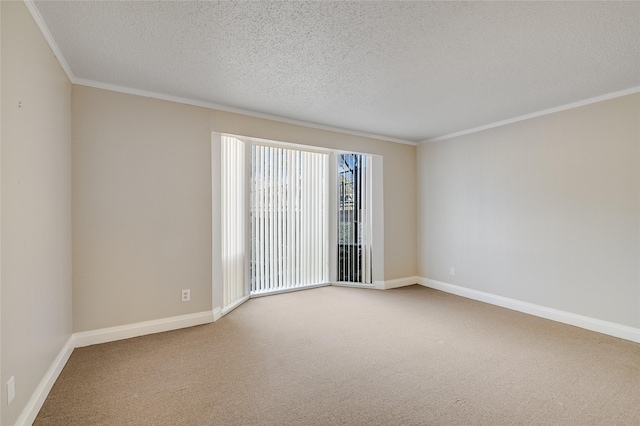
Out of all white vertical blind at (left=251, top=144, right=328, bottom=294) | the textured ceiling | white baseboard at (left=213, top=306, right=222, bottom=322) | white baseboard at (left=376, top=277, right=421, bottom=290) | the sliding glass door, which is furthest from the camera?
the sliding glass door

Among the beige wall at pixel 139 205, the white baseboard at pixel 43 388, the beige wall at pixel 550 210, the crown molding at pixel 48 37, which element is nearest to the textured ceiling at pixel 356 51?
the crown molding at pixel 48 37

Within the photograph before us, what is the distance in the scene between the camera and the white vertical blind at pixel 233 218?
153 inches

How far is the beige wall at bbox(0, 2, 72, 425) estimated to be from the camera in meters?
1.58

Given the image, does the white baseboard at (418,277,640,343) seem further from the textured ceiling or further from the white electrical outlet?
the white electrical outlet

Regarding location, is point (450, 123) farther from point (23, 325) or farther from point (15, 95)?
point (23, 325)

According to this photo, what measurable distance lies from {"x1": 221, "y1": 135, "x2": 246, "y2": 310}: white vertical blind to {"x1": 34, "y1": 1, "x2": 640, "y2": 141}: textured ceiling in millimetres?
791

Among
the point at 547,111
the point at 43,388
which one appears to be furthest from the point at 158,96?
the point at 547,111

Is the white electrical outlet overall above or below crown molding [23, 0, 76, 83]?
below

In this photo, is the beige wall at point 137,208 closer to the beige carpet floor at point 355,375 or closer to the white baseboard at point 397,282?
the beige carpet floor at point 355,375

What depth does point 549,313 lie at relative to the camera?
363 centimetres

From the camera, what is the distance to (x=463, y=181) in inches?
181

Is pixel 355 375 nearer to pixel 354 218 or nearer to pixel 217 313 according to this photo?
pixel 217 313

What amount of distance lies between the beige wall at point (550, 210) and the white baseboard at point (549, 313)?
2.4 inches

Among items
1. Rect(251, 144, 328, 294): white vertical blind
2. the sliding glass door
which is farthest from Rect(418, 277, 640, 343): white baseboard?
Rect(251, 144, 328, 294): white vertical blind
